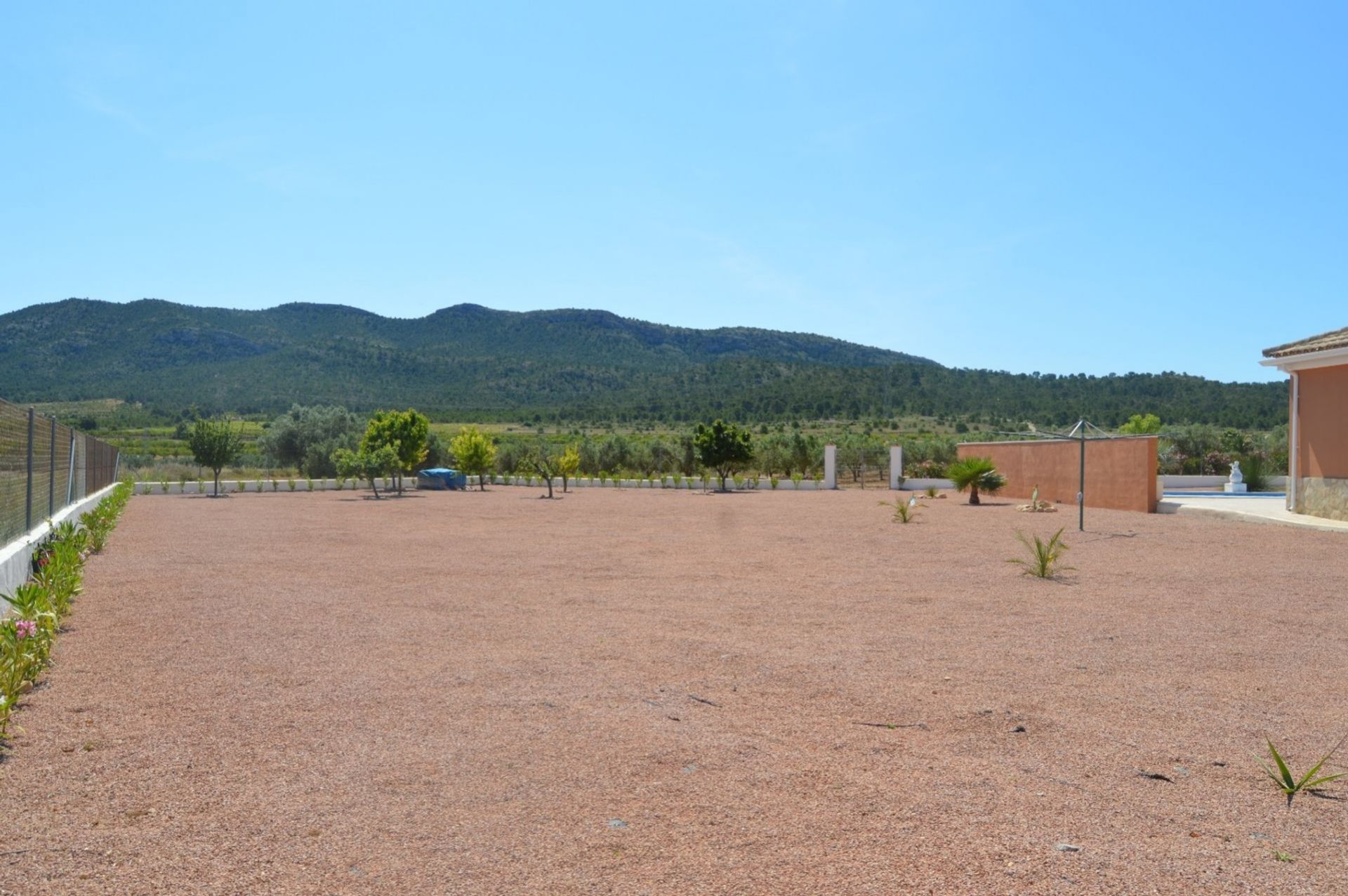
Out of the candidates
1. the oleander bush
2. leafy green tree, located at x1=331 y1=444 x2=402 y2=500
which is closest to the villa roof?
the oleander bush

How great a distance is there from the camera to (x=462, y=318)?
9731 centimetres

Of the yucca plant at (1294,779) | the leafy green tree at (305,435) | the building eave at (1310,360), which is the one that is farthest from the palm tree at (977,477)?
the leafy green tree at (305,435)

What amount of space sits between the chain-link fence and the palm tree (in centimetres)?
2213

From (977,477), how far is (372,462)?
21.7 meters

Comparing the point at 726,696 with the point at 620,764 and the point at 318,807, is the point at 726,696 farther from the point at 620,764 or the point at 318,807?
the point at 318,807

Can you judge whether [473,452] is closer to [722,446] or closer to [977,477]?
[722,446]

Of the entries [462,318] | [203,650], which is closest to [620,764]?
[203,650]

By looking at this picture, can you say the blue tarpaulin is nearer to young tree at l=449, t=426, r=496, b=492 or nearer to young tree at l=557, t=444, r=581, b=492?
young tree at l=449, t=426, r=496, b=492

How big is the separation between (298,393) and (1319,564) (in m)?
70.8

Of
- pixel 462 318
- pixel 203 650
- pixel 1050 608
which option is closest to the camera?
pixel 203 650

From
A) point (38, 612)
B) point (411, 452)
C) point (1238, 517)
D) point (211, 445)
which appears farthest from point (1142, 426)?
point (38, 612)

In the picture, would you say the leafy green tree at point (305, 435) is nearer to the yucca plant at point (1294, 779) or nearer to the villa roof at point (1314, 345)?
Answer: the villa roof at point (1314, 345)

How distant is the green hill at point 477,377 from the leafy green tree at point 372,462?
107 feet

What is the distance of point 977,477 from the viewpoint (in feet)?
94.0
